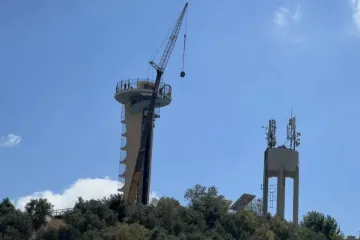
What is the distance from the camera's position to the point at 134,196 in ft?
325

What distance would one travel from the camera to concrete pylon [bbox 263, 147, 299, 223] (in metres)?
87.1

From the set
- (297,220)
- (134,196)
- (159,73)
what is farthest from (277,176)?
(159,73)

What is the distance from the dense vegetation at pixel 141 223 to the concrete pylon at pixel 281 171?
5.21m

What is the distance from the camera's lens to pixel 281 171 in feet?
286

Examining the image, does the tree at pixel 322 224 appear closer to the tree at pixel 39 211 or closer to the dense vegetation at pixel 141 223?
the dense vegetation at pixel 141 223

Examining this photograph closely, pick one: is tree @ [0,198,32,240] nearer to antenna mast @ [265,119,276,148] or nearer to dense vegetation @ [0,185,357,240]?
dense vegetation @ [0,185,357,240]

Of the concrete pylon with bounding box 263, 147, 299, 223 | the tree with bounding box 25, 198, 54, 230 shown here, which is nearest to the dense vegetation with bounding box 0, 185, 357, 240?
the tree with bounding box 25, 198, 54, 230

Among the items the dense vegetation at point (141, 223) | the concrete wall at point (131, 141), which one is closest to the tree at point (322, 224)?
the dense vegetation at point (141, 223)

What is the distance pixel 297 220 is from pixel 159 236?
89.1 feet

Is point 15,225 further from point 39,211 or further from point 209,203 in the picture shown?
point 209,203

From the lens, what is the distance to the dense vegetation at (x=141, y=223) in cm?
6644

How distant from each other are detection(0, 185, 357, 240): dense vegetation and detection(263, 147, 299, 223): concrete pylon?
521 cm

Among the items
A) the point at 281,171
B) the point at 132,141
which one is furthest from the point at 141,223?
the point at 132,141

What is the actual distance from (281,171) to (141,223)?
75.0ft
